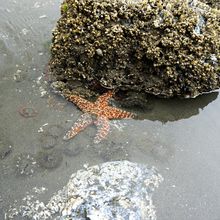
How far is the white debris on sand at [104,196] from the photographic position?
210 inches

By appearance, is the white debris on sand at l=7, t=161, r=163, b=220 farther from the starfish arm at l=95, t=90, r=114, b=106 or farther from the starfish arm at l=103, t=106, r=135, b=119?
the starfish arm at l=95, t=90, r=114, b=106

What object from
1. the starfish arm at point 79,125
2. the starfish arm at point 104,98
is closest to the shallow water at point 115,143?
the starfish arm at point 79,125

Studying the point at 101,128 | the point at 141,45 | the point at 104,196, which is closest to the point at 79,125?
the point at 101,128

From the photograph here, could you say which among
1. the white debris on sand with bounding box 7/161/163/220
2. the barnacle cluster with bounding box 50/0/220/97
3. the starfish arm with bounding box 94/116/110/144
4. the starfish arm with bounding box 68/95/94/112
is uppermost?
the barnacle cluster with bounding box 50/0/220/97

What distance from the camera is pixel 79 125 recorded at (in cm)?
656

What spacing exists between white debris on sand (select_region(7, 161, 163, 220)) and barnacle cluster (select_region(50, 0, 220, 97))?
1.65 m

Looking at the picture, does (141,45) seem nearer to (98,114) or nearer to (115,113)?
(115,113)

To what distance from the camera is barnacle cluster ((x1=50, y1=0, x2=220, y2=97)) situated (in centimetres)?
671

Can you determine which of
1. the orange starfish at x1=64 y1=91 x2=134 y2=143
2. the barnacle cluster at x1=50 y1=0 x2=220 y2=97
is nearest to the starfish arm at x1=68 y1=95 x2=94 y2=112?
the orange starfish at x1=64 y1=91 x2=134 y2=143

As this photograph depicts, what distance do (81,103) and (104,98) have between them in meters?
0.40

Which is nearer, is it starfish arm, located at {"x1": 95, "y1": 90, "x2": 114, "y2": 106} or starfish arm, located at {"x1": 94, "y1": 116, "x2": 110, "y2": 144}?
starfish arm, located at {"x1": 94, "y1": 116, "x2": 110, "y2": 144}

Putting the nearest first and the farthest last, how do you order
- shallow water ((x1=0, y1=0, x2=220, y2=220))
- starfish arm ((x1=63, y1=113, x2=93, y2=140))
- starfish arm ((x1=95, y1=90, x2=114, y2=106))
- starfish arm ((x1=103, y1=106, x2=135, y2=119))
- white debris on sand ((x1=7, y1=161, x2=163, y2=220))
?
white debris on sand ((x1=7, y1=161, x2=163, y2=220)), shallow water ((x1=0, y1=0, x2=220, y2=220)), starfish arm ((x1=63, y1=113, x2=93, y2=140)), starfish arm ((x1=103, y1=106, x2=135, y2=119)), starfish arm ((x1=95, y1=90, x2=114, y2=106))

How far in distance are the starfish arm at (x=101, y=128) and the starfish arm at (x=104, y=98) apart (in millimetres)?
264

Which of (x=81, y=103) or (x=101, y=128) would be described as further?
A: (x=81, y=103)
